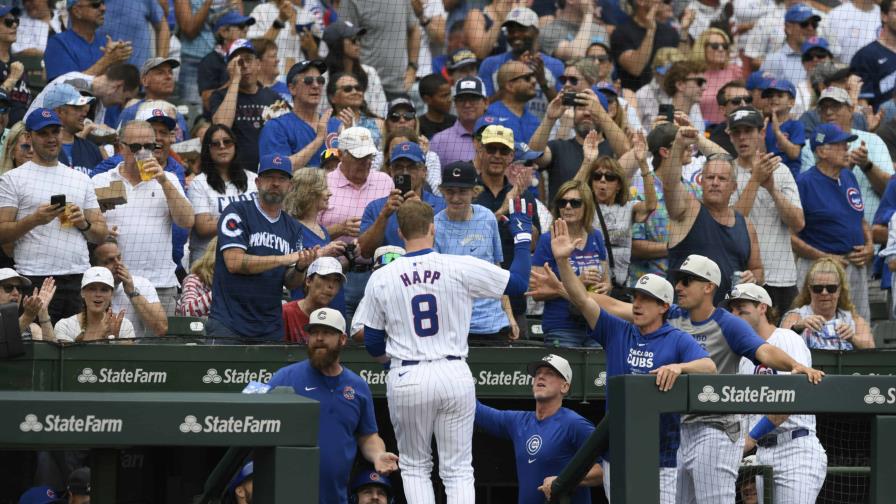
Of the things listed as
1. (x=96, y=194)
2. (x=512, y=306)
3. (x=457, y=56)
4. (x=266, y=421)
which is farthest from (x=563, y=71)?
(x=266, y=421)

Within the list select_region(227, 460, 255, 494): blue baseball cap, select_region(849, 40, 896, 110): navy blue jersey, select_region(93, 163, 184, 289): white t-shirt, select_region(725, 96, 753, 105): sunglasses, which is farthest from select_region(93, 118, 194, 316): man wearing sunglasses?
select_region(849, 40, 896, 110): navy blue jersey

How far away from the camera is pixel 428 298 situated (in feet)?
23.1

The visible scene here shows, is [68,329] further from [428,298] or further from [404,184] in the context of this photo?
[428,298]

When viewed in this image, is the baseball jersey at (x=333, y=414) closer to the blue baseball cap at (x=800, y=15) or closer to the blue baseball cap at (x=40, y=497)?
the blue baseball cap at (x=40, y=497)

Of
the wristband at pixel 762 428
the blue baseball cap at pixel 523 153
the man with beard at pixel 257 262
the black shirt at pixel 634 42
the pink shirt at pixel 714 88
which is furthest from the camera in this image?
the black shirt at pixel 634 42

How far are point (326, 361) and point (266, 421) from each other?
277 centimetres

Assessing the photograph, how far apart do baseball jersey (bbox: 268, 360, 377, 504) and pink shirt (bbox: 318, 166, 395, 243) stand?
2.28m

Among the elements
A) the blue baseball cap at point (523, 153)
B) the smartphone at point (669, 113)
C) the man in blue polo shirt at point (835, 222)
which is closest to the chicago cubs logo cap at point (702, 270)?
the blue baseball cap at point (523, 153)

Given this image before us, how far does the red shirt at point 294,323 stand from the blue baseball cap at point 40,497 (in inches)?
65.4

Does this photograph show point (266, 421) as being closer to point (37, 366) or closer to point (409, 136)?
point (37, 366)

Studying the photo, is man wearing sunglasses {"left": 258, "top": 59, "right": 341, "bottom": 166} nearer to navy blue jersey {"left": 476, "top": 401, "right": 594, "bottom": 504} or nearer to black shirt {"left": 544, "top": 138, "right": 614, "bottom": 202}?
black shirt {"left": 544, "top": 138, "right": 614, "bottom": 202}

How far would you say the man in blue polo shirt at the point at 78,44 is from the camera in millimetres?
11766

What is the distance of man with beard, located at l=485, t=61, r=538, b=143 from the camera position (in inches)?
452

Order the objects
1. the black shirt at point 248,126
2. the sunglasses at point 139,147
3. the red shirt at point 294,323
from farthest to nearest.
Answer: the black shirt at point 248,126 < the sunglasses at point 139,147 < the red shirt at point 294,323
